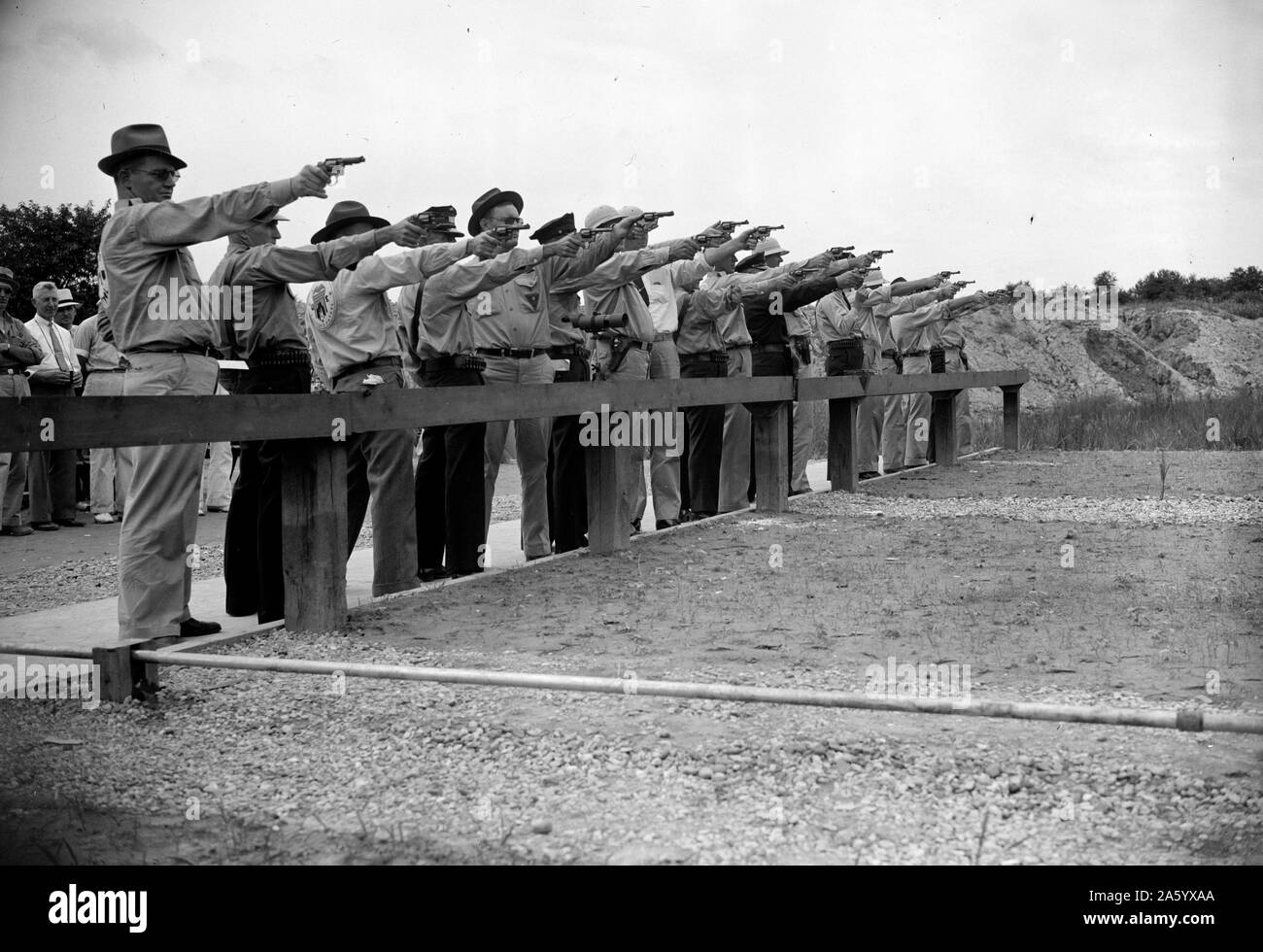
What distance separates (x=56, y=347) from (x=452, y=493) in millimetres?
5506

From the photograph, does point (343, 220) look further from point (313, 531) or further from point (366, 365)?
point (313, 531)

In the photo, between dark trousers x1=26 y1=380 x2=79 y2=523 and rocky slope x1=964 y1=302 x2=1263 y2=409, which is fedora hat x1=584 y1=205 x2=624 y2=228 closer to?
dark trousers x1=26 y1=380 x2=79 y2=523

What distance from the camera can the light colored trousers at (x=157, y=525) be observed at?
5543 millimetres

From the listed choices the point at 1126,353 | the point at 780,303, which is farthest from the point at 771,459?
the point at 1126,353

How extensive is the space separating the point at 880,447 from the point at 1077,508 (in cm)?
480

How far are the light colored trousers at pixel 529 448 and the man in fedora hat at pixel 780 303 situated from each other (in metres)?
3.42

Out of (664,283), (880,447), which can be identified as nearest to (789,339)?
(664,283)

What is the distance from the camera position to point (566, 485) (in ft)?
28.9

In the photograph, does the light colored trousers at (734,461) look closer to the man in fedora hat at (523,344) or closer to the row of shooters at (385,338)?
the row of shooters at (385,338)

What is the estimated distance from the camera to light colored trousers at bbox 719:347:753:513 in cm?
1093

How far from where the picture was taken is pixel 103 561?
9.40 meters

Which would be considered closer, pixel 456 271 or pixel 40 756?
pixel 40 756
